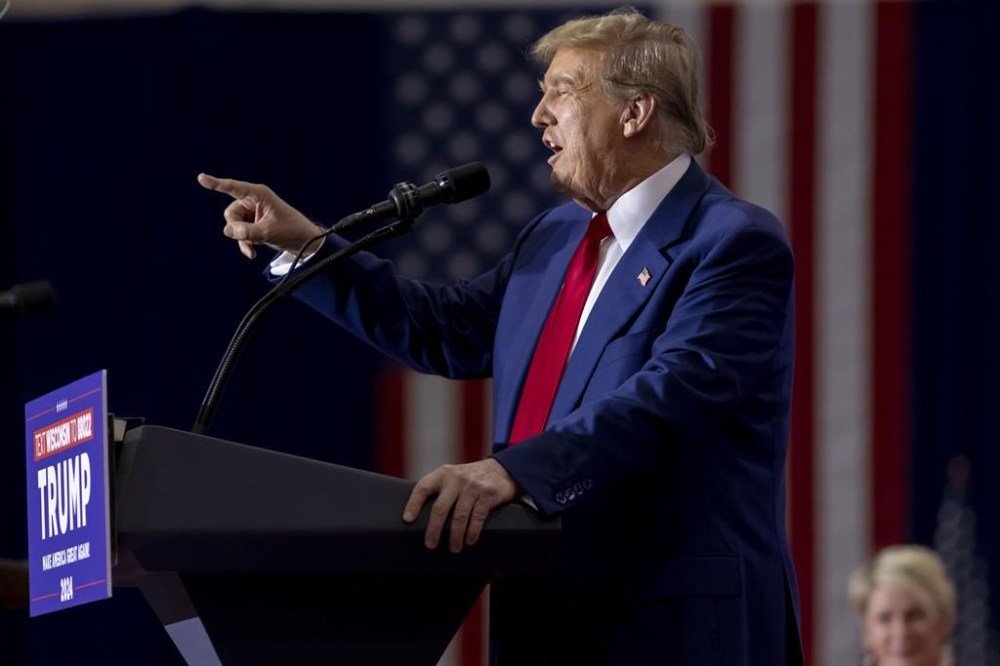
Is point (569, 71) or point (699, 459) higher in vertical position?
point (569, 71)

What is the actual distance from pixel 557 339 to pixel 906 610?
7.21ft

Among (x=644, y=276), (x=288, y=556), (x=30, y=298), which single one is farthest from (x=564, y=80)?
(x=288, y=556)

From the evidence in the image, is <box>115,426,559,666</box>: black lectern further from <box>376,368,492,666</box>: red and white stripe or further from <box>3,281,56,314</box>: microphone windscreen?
<box>376,368,492,666</box>: red and white stripe

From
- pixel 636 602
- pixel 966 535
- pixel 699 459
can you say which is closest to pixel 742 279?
pixel 699 459

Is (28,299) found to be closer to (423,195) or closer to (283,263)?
(283,263)

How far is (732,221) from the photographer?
6.95ft

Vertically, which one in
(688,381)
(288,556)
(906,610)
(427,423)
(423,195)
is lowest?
(906,610)

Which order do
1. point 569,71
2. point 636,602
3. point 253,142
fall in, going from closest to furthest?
point 636,602, point 569,71, point 253,142

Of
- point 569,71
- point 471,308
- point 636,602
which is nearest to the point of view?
point 636,602

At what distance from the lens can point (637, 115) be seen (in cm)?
228

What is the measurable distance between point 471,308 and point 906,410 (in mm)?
3365

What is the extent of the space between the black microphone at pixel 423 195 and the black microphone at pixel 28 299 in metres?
0.43

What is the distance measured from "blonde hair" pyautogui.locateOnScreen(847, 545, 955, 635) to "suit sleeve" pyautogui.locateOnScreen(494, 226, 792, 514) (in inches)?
85.0

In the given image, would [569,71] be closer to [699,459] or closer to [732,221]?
[732,221]
